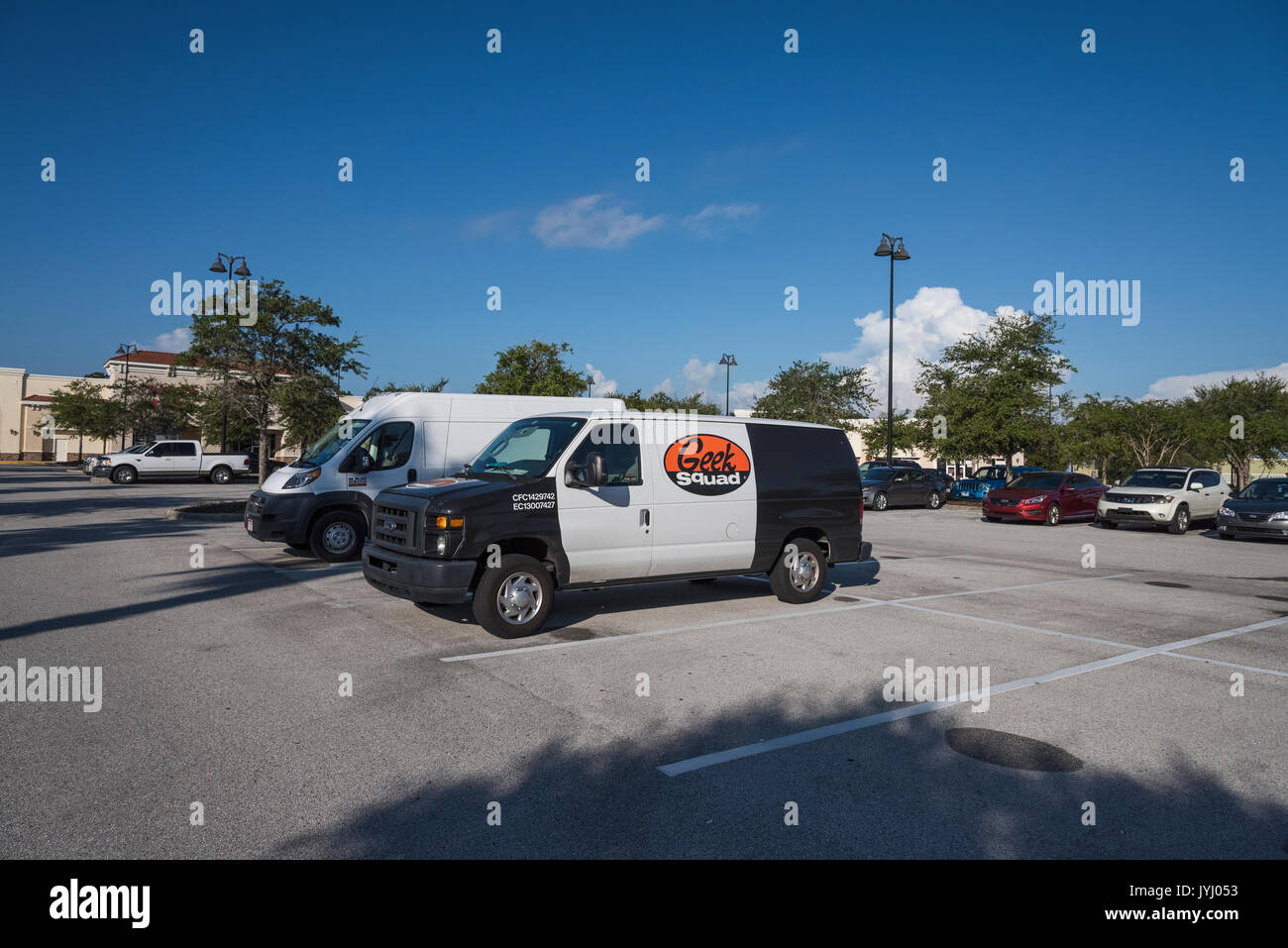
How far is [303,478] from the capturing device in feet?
39.3

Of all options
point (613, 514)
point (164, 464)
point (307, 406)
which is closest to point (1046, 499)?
point (613, 514)

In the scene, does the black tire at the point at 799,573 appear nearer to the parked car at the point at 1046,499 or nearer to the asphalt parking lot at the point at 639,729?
the asphalt parking lot at the point at 639,729

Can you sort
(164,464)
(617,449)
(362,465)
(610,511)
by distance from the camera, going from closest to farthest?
1. (610,511)
2. (617,449)
3. (362,465)
4. (164,464)

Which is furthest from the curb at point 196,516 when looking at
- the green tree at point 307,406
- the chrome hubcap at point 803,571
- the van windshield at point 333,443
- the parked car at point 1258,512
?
the parked car at point 1258,512

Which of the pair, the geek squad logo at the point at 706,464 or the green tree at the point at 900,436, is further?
the green tree at the point at 900,436

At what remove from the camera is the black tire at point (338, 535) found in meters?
12.0

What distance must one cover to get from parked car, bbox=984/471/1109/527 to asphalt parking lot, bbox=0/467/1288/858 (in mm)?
12726

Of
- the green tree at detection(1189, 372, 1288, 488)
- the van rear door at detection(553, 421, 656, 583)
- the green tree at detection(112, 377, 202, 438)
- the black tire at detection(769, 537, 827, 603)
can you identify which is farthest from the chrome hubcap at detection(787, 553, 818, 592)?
the green tree at detection(112, 377, 202, 438)

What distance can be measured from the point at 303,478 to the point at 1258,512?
1993 centimetres

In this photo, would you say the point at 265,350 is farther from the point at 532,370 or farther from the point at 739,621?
the point at 739,621

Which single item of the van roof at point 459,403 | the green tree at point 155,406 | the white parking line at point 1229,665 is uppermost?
the green tree at point 155,406

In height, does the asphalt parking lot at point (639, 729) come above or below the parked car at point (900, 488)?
below

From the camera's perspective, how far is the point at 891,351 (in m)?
29.2
